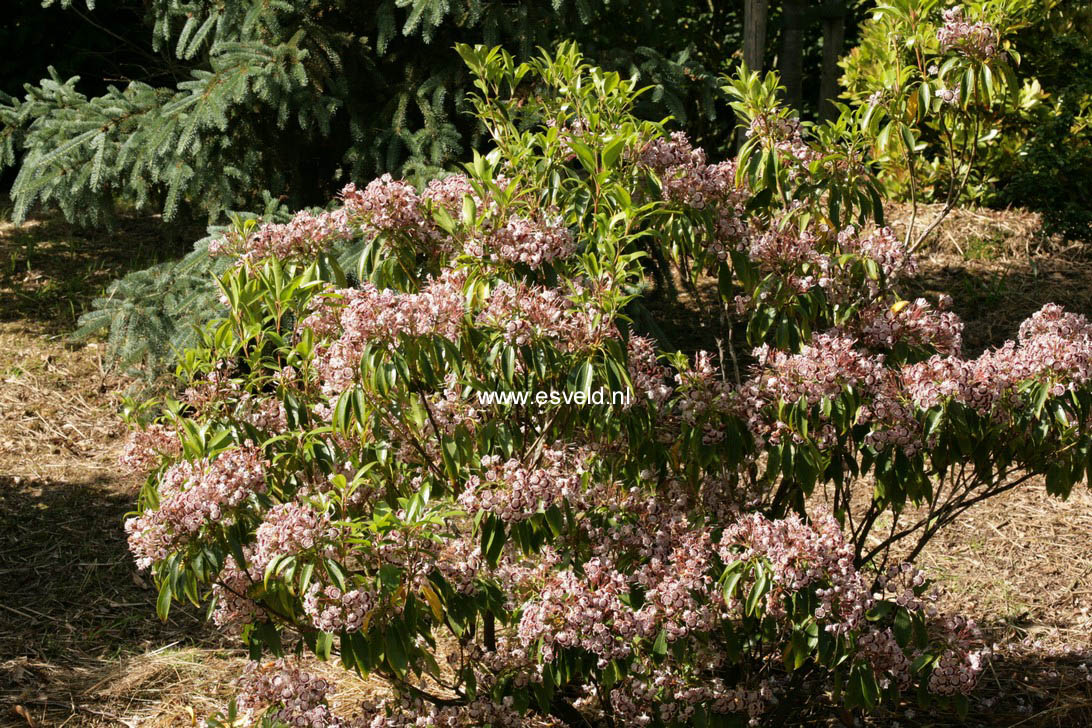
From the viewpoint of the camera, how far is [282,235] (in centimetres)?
315

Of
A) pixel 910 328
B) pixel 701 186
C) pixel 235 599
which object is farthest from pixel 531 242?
pixel 235 599

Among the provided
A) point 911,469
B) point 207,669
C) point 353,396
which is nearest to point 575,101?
point 353,396

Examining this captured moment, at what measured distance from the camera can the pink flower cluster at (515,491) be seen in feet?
8.16

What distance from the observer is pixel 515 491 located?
2.48 m

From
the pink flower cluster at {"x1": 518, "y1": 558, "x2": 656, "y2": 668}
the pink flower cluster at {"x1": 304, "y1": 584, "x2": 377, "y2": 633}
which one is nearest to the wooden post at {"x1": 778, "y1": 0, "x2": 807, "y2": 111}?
the pink flower cluster at {"x1": 518, "y1": 558, "x2": 656, "y2": 668}

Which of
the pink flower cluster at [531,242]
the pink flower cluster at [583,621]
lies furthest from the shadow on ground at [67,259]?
the pink flower cluster at [583,621]

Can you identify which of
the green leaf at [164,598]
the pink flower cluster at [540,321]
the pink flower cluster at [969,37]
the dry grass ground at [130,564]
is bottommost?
the dry grass ground at [130,564]

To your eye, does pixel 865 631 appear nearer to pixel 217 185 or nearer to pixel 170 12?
pixel 217 185

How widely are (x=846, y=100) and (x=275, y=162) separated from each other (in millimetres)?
4387

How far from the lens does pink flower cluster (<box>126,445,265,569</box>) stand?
7.95ft

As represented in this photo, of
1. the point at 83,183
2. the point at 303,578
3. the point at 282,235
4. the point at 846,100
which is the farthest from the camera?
the point at 846,100

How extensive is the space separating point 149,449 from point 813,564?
5.36 feet

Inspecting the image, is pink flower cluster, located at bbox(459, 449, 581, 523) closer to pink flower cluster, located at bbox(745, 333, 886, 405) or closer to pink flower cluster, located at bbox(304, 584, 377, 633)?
pink flower cluster, located at bbox(304, 584, 377, 633)

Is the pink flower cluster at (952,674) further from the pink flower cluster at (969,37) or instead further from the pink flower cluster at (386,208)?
the pink flower cluster at (386,208)
